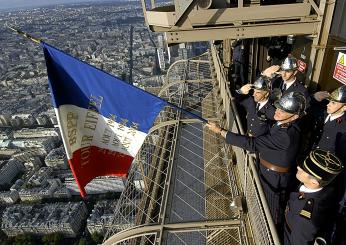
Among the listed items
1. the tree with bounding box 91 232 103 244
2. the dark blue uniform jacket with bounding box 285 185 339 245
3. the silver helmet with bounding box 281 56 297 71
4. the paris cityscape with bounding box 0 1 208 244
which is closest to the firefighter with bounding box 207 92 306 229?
the dark blue uniform jacket with bounding box 285 185 339 245

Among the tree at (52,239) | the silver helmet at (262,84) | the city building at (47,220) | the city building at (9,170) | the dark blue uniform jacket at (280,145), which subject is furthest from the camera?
the city building at (9,170)

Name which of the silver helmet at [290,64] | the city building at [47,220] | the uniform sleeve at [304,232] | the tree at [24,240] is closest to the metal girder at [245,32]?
the silver helmet at [290,64]

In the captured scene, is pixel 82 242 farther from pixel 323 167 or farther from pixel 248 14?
pixel 323 167

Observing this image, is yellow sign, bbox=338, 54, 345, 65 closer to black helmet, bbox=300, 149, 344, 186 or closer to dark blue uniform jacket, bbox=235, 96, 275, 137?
dark blue uniform jacket, bbox=235, 96, 275, 137

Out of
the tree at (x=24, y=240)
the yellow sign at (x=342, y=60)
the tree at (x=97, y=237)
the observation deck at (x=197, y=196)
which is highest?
the yellow sign at (x=342, y=60)

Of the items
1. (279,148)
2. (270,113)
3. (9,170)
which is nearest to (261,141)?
(279,148)

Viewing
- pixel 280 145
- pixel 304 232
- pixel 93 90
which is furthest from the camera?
pixel 93 90

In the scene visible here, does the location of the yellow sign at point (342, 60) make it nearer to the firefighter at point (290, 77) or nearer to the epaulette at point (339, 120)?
the firefighter at point (290, 77)
